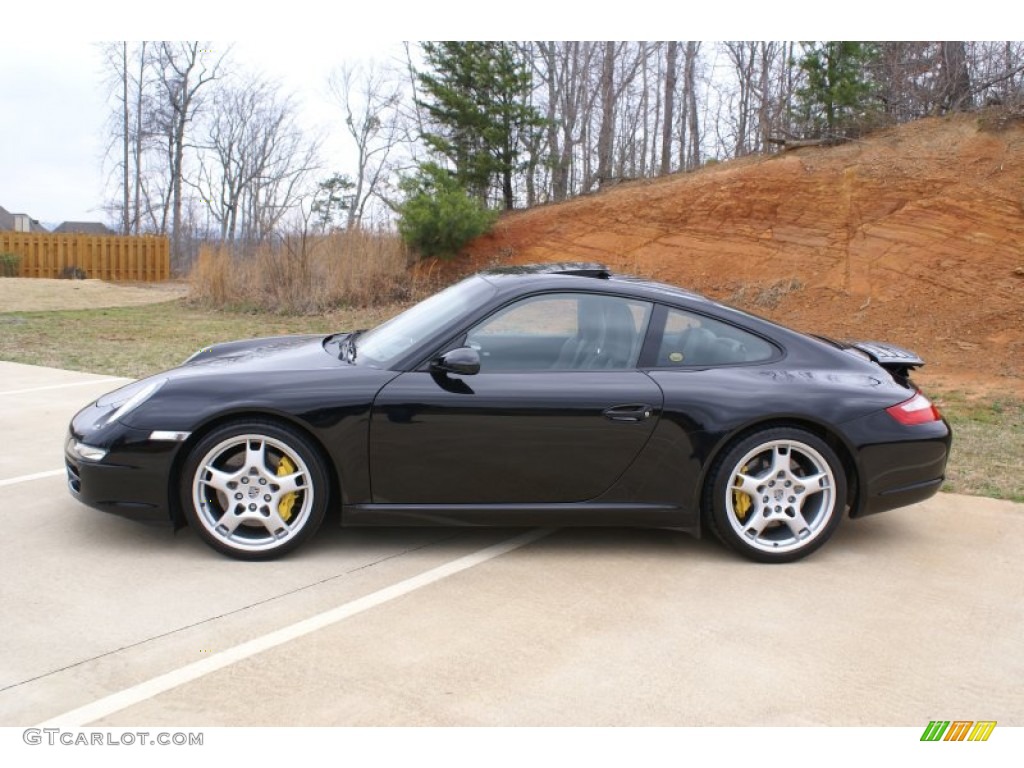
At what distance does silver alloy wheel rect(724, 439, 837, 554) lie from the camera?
4.25m

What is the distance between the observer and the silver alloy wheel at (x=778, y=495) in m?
4.25

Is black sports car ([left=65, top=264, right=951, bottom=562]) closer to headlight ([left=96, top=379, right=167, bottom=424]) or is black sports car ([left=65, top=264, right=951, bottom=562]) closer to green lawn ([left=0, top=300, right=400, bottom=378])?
headlight ([left=96, top=379, right=167, bottom=424])

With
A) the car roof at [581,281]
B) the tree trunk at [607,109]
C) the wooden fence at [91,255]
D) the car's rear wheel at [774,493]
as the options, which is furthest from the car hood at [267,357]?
the wooden fence at [91,255]

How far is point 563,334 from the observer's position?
4.51m

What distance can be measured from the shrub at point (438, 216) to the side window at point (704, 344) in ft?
47.2

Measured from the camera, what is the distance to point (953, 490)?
5.57 meters

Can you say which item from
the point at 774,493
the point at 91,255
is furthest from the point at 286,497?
the point at 91,255

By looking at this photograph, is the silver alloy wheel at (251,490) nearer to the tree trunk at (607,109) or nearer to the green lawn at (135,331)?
the green lawn at (135,331)

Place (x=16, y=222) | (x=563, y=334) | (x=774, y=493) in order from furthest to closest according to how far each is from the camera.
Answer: (x=16, y=222)
(x=563, y=334)
(x=774, y=493)

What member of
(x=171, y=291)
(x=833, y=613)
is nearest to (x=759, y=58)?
(x=171, y=291)

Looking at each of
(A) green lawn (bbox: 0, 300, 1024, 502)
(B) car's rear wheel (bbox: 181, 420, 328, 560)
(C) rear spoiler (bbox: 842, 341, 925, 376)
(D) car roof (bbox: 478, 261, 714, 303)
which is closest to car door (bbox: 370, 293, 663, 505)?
(B) car's rear wheel (bbox: 181, 420, 328, 560)

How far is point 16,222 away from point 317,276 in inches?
2016

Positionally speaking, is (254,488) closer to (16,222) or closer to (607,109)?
(607,109)
